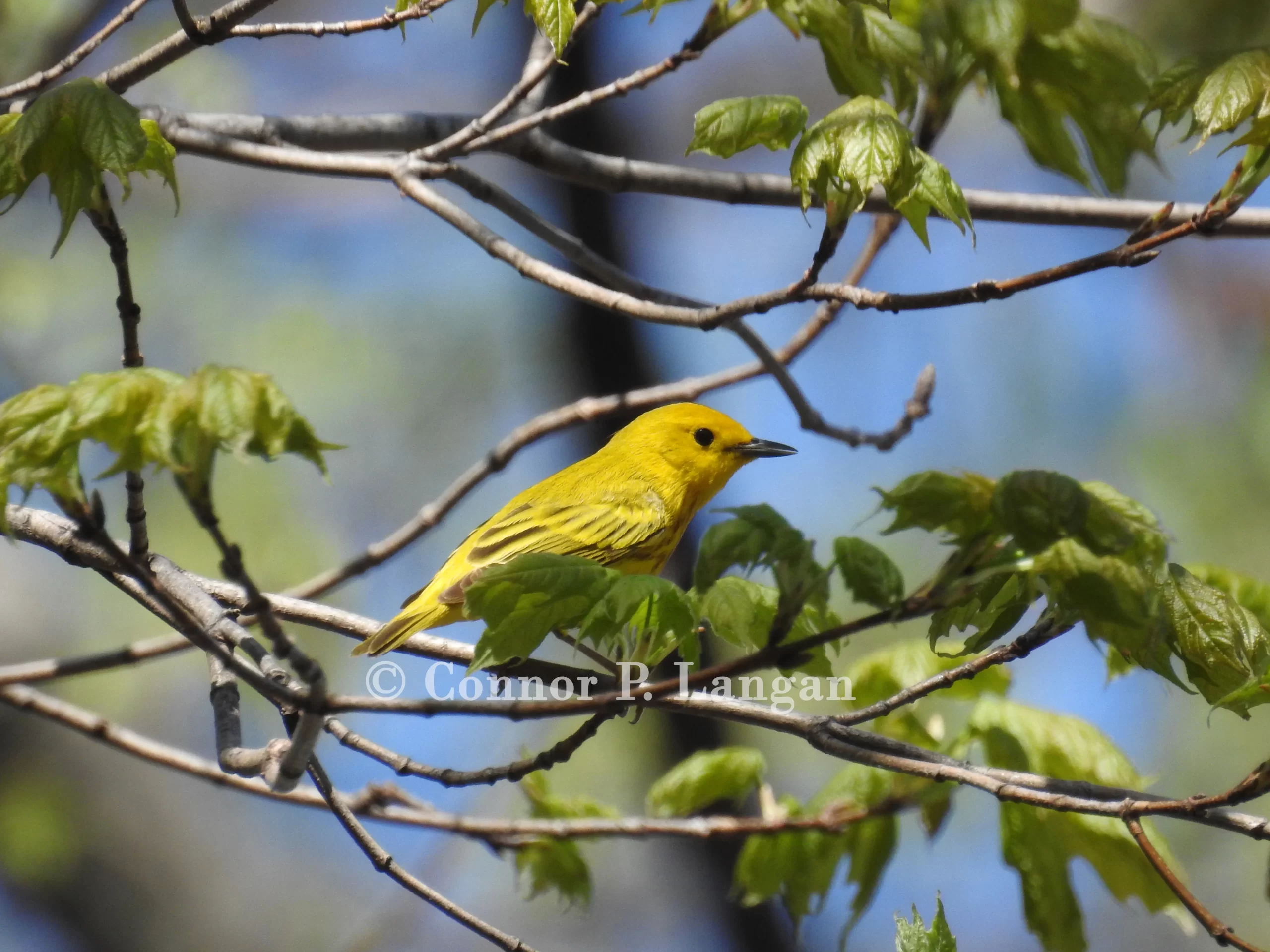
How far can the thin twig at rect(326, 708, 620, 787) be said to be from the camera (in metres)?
2.06

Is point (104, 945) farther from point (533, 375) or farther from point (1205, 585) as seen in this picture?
point (1205, 585)

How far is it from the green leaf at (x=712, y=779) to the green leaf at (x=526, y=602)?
1.59 meters

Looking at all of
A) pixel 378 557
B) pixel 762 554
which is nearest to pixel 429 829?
pixel 378 557

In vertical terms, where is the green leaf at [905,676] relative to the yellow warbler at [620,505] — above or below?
below

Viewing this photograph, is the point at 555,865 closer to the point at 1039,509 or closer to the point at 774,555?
the point at 774,555

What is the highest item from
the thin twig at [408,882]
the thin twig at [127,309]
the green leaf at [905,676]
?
the thin twig at [127,309]

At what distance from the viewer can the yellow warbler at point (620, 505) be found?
3.84 meters

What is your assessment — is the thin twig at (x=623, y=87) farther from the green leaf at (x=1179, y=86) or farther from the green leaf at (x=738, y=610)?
the green leaf at (x=738, y=610)

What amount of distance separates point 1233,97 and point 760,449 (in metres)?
2.92

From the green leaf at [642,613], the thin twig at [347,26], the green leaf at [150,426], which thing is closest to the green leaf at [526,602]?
the green leaf at [642,613]

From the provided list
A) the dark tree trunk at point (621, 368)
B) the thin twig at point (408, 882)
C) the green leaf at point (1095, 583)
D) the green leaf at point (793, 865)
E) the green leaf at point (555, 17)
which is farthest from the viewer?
the dark tree trunk at point (621, 368)

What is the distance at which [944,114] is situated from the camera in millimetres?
3078

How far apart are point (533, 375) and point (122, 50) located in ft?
11.9

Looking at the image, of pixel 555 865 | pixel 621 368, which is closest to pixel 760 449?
pixel 621 368
